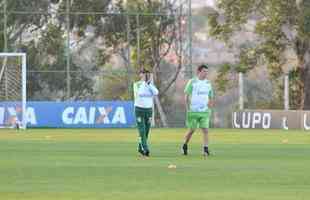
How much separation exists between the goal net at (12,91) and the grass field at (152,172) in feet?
52.4

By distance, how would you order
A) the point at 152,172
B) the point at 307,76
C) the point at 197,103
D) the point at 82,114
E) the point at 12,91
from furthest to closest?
the point at 307,76
the point at 82,114
the point at 12,91
the point at 197,103
the point at 152,172

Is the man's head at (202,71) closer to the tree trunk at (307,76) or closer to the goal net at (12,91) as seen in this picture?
the goal net at (12,91)

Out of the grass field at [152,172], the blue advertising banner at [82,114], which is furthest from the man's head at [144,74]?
the blue advertising banner at [82,114]

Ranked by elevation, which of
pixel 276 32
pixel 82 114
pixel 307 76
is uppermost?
pixel 276 32

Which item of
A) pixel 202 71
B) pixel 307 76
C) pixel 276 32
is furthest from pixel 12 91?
pixel 202 71

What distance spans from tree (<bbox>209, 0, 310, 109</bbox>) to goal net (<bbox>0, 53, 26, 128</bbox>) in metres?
13.9

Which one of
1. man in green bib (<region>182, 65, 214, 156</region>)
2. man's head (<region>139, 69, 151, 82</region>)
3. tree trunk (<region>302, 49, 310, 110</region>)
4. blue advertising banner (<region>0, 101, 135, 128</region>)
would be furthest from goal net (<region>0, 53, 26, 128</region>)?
man in green bib (<region>182, 65, 214, 156</region>)

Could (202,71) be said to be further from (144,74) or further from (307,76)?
(307,76)

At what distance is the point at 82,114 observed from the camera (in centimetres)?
5069

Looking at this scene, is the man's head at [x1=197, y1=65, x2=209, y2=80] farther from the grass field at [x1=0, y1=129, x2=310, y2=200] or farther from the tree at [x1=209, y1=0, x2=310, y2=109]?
the tree at [x1=209, y1=0, x2=310, y2=109]

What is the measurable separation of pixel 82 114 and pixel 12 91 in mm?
3542

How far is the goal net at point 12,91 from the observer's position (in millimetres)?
47844

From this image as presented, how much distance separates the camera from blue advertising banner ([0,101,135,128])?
5009 centimetres

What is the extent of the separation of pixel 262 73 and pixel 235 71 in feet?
6.04
